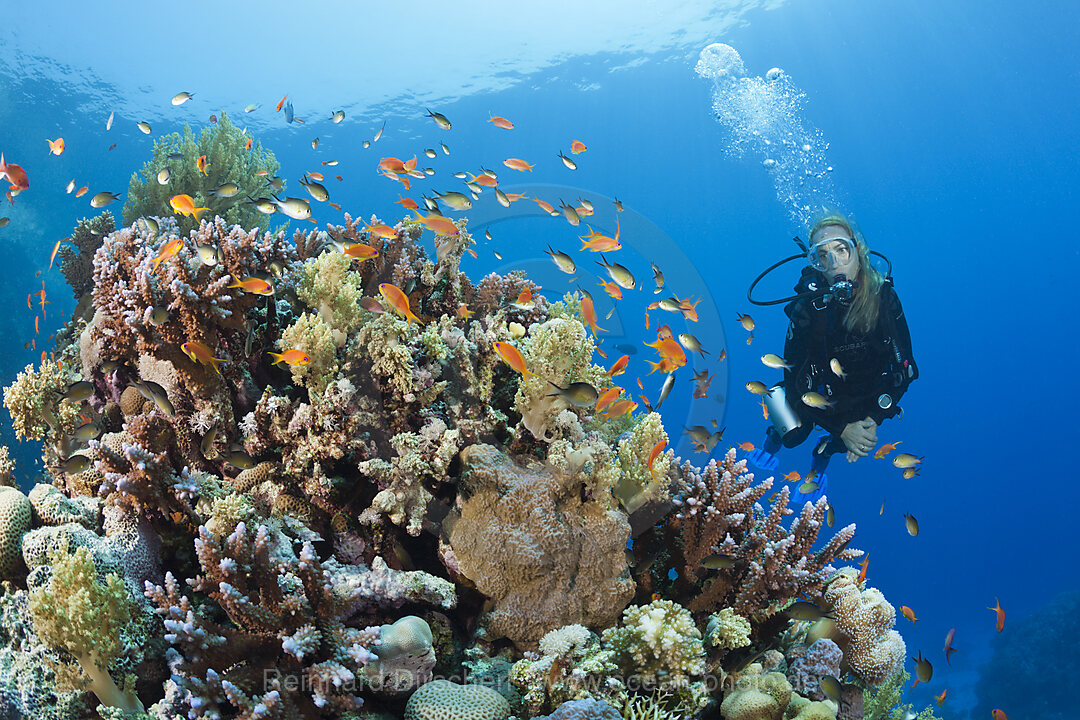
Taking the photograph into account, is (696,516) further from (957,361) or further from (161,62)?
(957,361)

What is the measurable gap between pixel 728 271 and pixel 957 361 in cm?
3265

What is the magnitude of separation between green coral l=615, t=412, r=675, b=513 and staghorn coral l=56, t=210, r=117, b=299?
728 centimetres

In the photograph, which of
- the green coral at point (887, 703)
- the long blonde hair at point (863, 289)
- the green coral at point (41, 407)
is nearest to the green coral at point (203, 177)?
the green coral at point (41, 407)

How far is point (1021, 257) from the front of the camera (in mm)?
63000

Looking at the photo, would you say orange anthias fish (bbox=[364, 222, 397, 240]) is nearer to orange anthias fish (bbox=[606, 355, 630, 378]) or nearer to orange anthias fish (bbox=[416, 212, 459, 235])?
orange anthias fish (bbox=[416, 212, 459, 235])

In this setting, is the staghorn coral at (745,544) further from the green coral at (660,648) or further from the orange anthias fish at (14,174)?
the orange anthias fish at (14,174)

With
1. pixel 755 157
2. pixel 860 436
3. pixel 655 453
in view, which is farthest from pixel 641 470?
pixel 755 157

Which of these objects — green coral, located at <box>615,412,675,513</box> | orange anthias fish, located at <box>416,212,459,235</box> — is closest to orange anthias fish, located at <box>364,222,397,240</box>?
orange anthias fish, located at <box>416,212,459,235</box>

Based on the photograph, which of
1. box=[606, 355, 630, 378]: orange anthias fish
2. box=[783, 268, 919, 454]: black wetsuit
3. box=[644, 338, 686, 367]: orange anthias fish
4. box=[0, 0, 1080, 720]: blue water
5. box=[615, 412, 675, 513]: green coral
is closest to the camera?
box=[615, 412, 675, 513]: green coral

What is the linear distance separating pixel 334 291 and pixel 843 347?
23.5 ft

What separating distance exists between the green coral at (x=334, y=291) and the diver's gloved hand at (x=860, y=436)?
740 cm

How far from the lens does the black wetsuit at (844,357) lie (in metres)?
7.32

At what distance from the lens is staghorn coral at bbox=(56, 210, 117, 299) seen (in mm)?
6633

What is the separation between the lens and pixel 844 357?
25.0 ft
